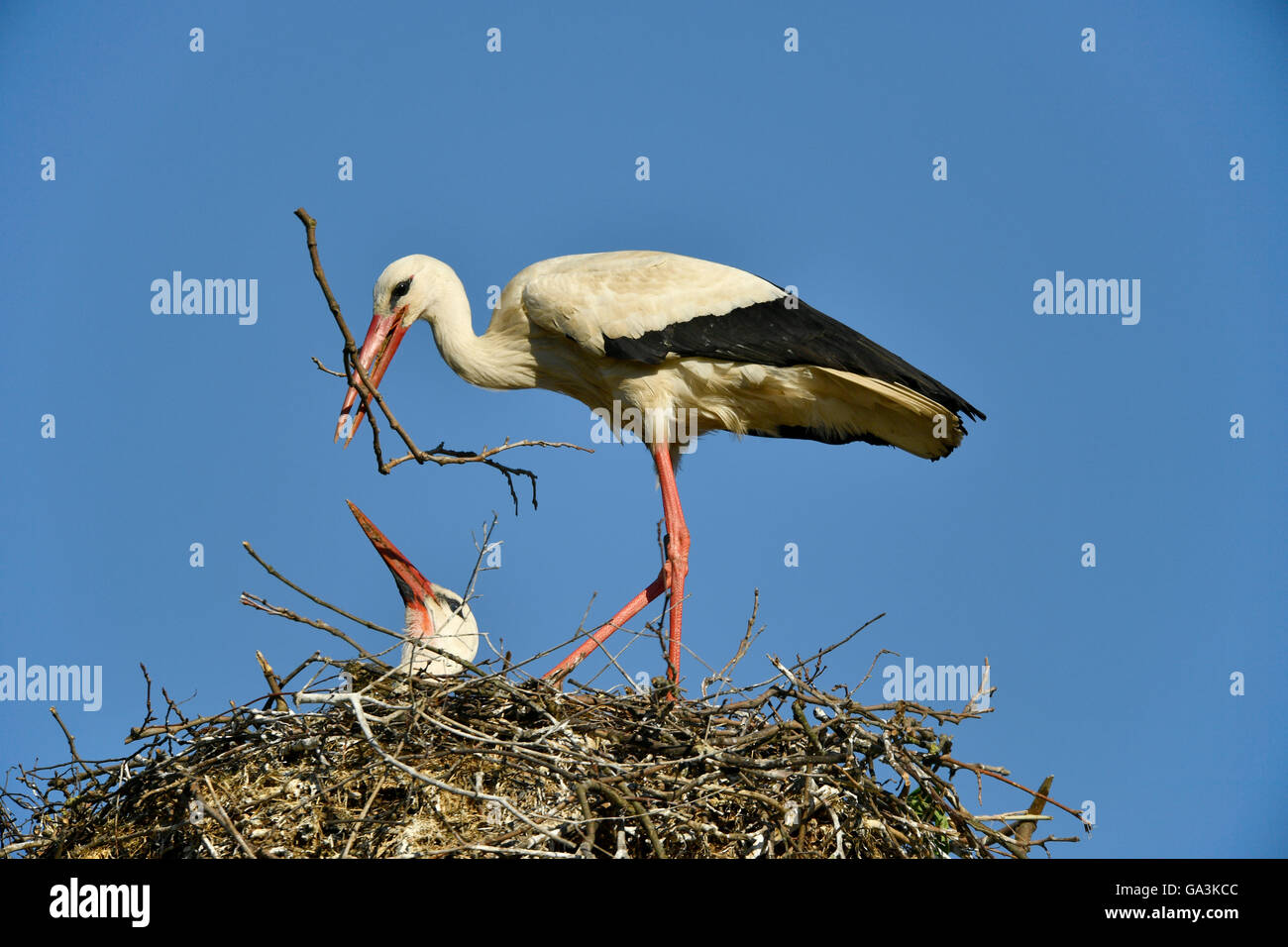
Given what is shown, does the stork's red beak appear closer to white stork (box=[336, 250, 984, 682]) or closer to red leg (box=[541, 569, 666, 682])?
white stork (box=[336, 250, 984, 682])

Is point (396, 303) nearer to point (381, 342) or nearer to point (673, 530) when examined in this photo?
point (381, 342)

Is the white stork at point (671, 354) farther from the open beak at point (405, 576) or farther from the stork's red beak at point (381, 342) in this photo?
the open beak at point (405, 576)

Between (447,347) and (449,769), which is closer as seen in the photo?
(449,769)

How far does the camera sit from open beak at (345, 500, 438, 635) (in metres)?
4.90

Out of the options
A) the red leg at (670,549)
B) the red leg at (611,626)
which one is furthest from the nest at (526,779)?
the red leg at (670,549)

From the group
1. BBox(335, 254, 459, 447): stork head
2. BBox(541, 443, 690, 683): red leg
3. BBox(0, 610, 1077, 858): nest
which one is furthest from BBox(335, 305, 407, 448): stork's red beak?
BBox(0, 610, 1077, 858): nest

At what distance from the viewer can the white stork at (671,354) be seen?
506 centimetres

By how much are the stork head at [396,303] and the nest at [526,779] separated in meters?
1.94

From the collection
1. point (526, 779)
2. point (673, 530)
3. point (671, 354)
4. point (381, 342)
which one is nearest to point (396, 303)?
point (381, 342)

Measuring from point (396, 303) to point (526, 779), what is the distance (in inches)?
100.0
